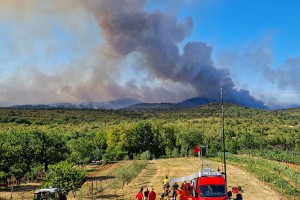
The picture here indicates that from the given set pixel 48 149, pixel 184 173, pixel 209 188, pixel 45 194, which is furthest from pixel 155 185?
pixel 48 149

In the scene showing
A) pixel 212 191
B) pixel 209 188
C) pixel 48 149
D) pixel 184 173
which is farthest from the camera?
Result: pixel 48 149

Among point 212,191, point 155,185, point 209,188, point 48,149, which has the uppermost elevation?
point 48,149

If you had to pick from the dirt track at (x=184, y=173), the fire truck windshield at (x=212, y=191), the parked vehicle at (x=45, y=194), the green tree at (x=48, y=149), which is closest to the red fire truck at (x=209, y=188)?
the fire truck windshield at (x=212, y=191)

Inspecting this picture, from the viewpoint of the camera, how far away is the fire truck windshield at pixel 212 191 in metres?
23.8

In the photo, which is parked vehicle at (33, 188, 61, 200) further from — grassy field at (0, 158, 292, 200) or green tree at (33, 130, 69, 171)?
green tree at (33, 130, 69, 171)

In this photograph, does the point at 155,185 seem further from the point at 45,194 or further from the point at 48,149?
the point at 48,149

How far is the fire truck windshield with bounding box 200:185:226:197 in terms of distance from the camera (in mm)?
23781

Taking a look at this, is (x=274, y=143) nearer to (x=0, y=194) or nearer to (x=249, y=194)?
(x=249, y=194)

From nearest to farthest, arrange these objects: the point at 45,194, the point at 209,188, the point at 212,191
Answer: the point at 212,191 < the point at 209,188 < the point at 45,194

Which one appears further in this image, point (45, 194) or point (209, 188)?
point (45, 194)

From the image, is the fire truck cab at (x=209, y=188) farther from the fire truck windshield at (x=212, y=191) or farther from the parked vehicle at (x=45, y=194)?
the parked vehicle at (x=45, y=194)

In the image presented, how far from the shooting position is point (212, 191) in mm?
23906

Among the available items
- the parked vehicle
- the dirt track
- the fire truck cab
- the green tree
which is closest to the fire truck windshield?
the fire truck cab

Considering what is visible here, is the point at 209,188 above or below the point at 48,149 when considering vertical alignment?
below
